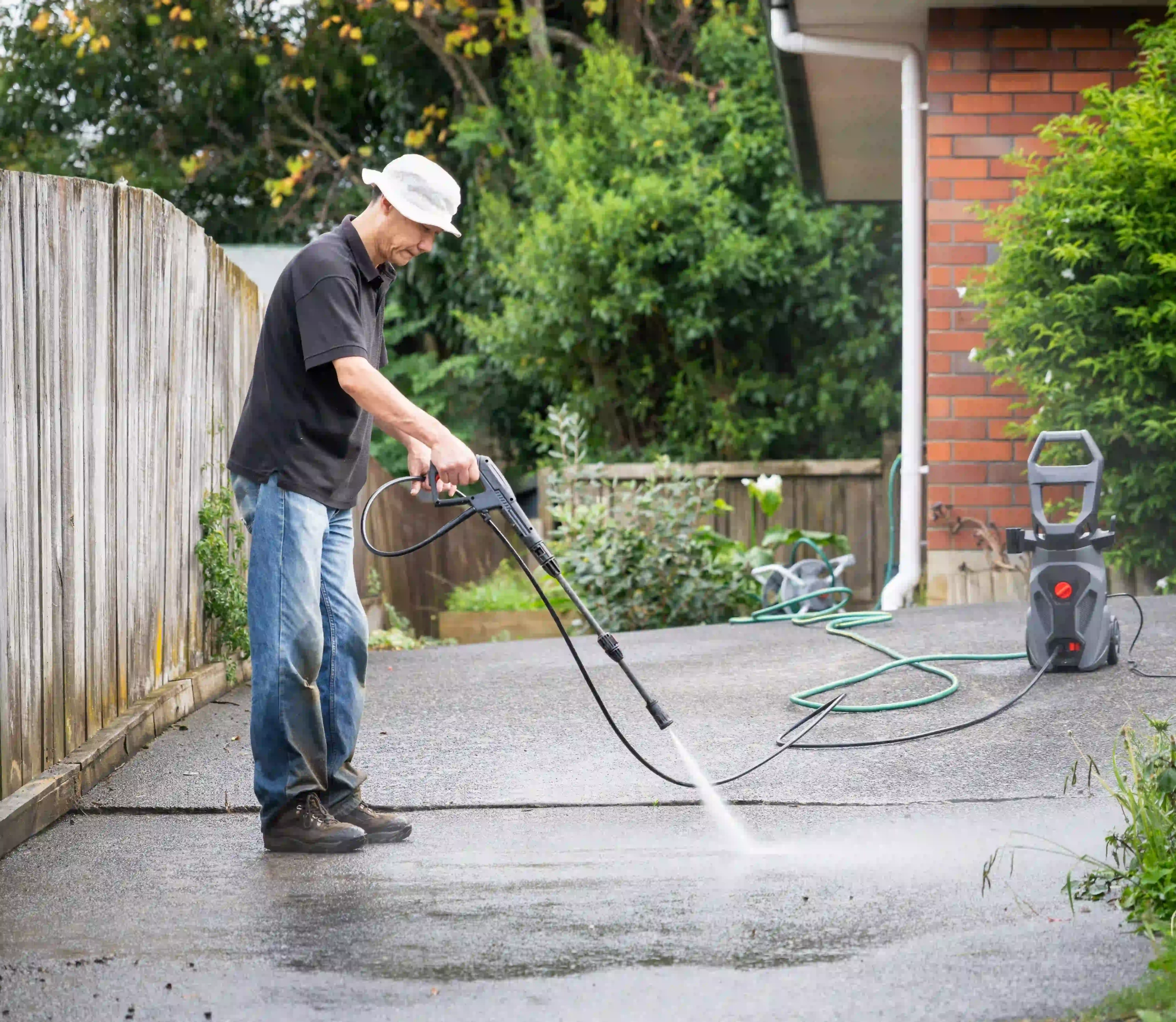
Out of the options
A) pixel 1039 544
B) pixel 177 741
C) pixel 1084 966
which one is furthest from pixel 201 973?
pixel 1039 544

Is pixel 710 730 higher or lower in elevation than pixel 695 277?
lower

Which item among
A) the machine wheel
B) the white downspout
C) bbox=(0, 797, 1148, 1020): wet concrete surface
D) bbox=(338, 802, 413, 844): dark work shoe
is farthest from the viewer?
the white downspout

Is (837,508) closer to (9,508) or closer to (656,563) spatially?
(656,563)

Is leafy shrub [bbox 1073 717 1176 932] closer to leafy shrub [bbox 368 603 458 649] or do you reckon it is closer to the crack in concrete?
the crack in concrete

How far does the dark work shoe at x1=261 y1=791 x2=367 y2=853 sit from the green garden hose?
6.71 feet

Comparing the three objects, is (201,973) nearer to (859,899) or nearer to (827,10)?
(859,899)

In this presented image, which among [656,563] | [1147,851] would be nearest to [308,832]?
[1147,851]

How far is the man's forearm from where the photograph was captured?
3744 millimetres

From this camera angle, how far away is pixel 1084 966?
9.11ft

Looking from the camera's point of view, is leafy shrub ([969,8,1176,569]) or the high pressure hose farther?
leafy shrub ([969,8,1176,569])

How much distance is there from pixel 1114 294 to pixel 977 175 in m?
1.40

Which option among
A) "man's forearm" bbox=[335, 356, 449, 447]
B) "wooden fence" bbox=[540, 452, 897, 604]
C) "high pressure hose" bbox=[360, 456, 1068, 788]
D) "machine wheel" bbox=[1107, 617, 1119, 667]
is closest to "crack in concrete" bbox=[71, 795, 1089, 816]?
"high pressure hose" bbox=[360, 456, 1068, 788]

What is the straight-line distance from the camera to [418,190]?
153 inches

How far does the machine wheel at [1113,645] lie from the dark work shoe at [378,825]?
9.34 ft
